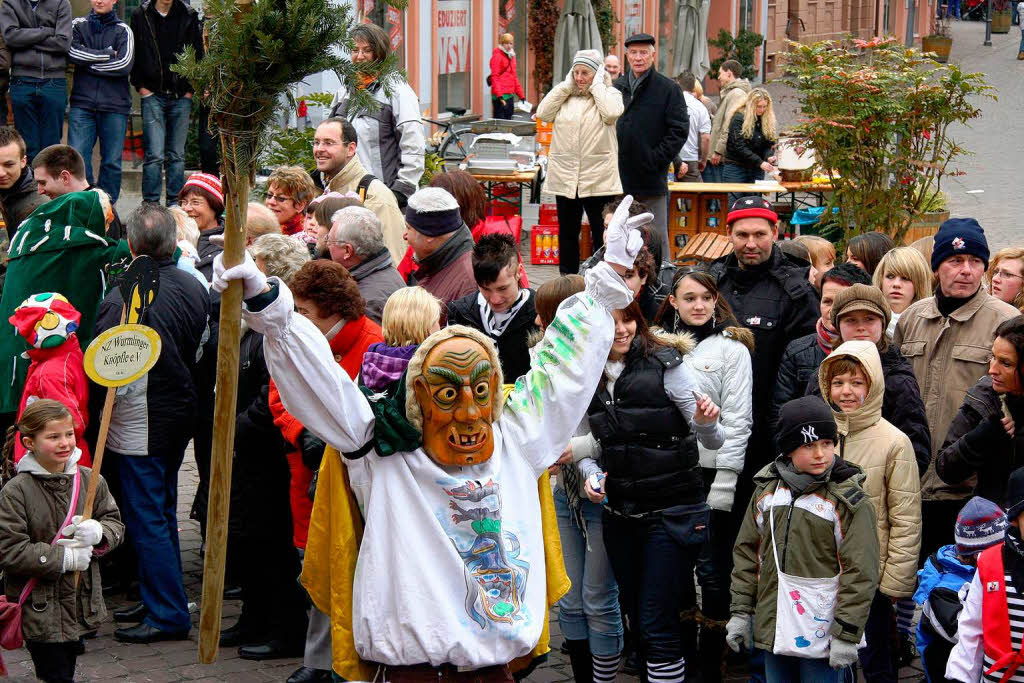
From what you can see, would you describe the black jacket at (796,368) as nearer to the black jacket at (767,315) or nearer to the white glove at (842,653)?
the black jacket at (767,315)

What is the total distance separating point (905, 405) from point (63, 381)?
12.0ft

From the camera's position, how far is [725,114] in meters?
15.7

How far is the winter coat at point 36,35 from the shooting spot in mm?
11680

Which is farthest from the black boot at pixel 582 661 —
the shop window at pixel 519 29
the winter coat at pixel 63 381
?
the shop window at pixel 519 29

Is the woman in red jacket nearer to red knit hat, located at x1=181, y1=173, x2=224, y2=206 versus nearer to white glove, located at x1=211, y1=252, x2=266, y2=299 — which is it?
red knit hat, located at x1=181, y1=173, x2=224, y2=206

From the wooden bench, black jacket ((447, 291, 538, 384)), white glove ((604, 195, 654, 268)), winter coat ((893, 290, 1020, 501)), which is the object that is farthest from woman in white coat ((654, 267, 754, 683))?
the wooden bench

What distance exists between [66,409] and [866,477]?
3172mm

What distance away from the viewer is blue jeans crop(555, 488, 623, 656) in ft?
18.4

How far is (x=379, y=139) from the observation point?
376 inches

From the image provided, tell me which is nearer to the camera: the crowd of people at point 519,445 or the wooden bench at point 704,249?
the crowd of people at point 519,445

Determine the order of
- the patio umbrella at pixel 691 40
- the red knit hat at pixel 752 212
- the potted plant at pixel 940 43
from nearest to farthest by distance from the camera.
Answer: the red knit hat at pixel 752 212 → the patio umbrella at pixel 691 40 → the potted plant at pixel 940 43

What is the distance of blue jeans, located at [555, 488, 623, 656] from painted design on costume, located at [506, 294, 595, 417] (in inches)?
59.2

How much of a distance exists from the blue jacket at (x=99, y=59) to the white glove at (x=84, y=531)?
7.49 meters

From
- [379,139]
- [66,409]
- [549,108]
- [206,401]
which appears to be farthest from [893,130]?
[66,409]
